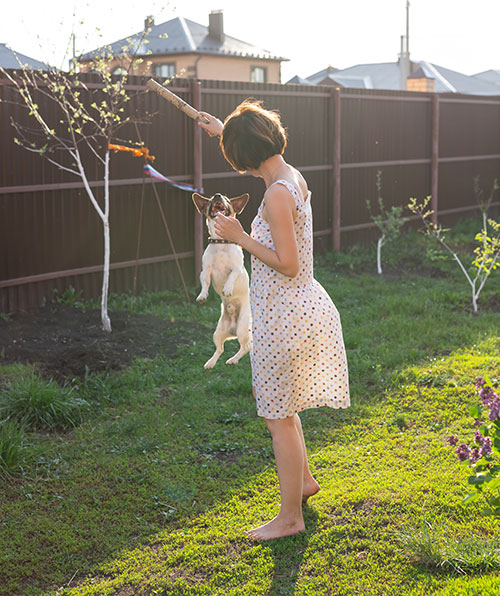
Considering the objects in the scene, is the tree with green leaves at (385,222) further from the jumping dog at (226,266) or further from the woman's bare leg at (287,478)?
the jumping dog at (226,266)

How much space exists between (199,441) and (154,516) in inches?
38.5

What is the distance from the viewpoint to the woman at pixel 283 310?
3264mm

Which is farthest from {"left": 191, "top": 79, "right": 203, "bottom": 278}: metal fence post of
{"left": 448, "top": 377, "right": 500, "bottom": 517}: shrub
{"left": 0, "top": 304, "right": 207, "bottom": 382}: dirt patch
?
{"left": 448, "top": 377, "right": 500, "bottom": 517}: shrub

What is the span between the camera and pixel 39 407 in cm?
518

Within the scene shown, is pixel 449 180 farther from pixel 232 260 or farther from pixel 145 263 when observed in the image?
pixel 232 260

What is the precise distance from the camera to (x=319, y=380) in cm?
359

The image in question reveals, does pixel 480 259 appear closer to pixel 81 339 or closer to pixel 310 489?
pixel 81 339

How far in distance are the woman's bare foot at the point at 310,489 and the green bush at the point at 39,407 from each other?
1.85 m

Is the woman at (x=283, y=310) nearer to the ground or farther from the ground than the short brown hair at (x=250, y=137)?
nearer to the ground

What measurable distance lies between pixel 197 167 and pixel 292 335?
20.1 ft

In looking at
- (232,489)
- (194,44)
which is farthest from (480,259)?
(194,44)

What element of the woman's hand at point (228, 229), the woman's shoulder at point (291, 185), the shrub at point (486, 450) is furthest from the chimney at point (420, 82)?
the shrub at point (486, 450)

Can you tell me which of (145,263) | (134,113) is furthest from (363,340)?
(134,113)

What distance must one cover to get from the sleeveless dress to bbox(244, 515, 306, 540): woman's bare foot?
52cm
